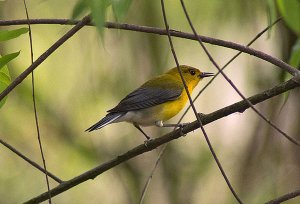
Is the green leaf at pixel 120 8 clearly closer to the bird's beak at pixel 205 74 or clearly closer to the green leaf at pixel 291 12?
the green leaf at pixel 291 12

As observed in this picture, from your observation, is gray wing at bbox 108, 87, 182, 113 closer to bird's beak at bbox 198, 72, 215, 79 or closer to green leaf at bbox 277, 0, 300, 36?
bird's beak at bbox 198, 72, 215, 79

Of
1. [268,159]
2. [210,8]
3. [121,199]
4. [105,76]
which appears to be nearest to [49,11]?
[105,76]

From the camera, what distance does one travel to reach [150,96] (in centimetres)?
495

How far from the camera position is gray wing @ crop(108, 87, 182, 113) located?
4699 mm

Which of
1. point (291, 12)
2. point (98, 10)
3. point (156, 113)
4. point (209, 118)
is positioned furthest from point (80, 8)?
point (156, 113)

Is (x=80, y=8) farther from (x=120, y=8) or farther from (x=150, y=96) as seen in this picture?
(x=150, y=96)

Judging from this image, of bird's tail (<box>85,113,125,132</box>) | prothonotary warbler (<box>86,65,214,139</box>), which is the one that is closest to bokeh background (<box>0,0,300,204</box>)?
prothonotary warbler (<box>86,65,214,139</box>)

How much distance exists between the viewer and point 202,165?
6352 millimetres

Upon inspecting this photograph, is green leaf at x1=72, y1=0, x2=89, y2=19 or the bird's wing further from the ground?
the bird's wing

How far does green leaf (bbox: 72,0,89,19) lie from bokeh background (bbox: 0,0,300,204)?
14.7 ft

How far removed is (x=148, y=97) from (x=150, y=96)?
0.04m

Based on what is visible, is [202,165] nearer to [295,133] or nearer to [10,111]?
[295,133]

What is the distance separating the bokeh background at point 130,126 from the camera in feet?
19.6

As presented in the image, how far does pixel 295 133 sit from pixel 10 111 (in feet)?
9.72
